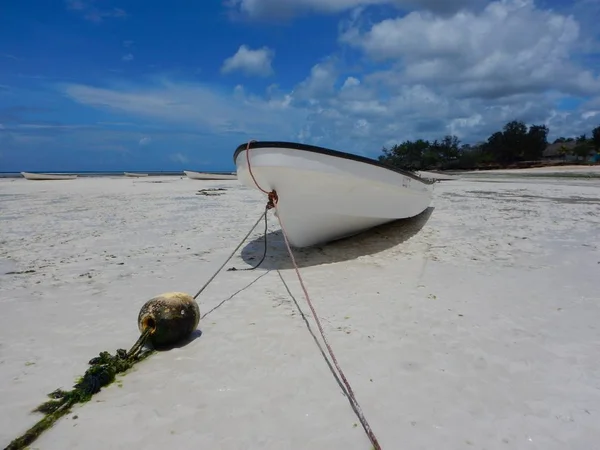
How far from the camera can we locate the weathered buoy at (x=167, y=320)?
2611mm

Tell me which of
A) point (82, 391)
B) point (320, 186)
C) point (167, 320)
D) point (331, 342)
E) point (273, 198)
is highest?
point (320, 186)

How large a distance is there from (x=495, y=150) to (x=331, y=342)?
5642 centimetres

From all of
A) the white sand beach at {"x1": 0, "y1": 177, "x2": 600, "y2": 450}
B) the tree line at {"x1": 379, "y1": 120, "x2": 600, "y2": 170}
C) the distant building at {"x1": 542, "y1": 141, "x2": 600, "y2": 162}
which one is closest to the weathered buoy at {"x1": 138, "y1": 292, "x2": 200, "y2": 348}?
the white sand beach at {"x1": 0, "y1": 177, "x2": 600, "y2": 450}

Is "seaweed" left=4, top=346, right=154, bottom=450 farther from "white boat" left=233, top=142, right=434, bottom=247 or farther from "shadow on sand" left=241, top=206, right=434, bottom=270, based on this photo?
"white boat" left=233, top=142, right=434, bottom=247

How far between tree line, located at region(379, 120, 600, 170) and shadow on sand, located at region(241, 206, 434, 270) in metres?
41.7

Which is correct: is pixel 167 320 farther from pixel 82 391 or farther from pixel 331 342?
pixel 331 342

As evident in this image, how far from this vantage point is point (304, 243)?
519 cm

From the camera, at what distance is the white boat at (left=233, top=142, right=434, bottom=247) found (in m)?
4.45

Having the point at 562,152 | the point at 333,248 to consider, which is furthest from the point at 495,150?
the point at 333,248

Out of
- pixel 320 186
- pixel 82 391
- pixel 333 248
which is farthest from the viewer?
pixel 333 248

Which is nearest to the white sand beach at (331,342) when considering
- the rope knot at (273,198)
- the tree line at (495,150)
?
the rope knot at (273,198)

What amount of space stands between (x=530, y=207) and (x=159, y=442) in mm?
8874

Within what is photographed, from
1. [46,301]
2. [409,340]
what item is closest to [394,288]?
[409,340]

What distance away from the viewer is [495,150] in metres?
52.1
